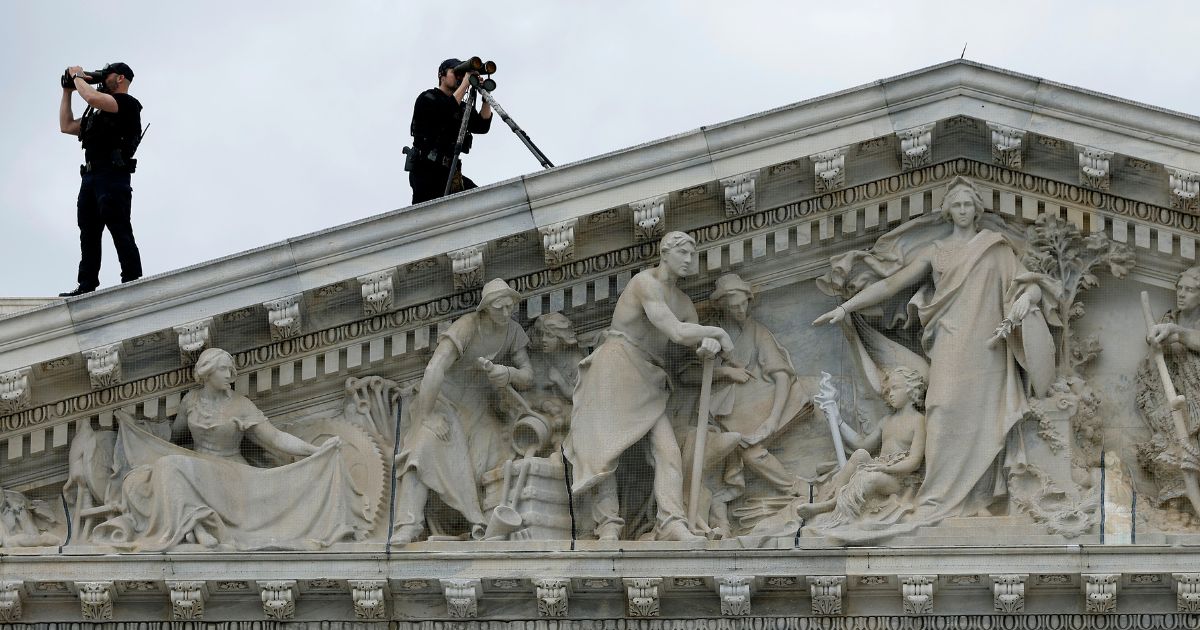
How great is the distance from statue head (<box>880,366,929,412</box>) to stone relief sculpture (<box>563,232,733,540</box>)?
107cm

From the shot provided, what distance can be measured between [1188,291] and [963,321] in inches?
59.0

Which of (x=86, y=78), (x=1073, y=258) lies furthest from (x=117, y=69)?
(x=1073, y=258)

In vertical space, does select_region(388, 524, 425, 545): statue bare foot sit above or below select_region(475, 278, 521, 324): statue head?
below

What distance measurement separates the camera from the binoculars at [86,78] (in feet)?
75.2

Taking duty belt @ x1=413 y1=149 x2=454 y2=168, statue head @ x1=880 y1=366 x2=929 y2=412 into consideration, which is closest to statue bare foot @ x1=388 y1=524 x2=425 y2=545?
statue head @ x1=880 y1=366 x2=929 y2=412

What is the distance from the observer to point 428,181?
2405cm

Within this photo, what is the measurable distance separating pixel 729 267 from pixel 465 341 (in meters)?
1.85

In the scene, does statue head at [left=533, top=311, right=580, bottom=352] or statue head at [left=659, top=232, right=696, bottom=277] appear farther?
statue head at [left=533, top=311, right=580, bottom=352]

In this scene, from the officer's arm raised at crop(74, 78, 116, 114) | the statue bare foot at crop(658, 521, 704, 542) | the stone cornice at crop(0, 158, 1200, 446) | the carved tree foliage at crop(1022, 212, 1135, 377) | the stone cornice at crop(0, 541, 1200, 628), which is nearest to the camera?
the stone cornice at crop(0, 541, 1200, 628)

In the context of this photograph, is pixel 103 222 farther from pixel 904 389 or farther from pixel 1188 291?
pixel 1188 291

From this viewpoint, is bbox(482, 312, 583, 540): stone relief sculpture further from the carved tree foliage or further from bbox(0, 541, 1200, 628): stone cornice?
the carved tree foliage

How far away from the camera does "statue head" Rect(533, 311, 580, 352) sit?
22078 mm

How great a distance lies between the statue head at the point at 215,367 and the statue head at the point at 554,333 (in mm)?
2058

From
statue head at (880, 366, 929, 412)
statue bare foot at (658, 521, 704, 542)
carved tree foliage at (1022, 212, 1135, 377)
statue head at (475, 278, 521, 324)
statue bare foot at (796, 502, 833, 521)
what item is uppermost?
carved tree foliage at (1022, 212, 1135, 377)
